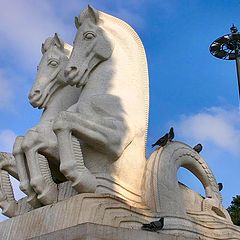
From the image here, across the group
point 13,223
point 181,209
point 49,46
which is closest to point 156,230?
point 181,209

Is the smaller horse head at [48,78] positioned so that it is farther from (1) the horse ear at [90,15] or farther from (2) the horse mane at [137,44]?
(2) the horse mane at [137,44]

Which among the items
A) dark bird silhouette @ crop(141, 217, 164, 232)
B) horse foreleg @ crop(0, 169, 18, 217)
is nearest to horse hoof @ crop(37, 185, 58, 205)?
horse foreleg @ crop(0, 169, 18, 217)

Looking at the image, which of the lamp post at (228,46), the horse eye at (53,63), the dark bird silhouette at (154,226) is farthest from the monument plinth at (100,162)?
the lamp post at (228,46)

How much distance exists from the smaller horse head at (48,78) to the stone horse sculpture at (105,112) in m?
0.65

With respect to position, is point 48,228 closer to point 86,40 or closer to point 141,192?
point 141,192

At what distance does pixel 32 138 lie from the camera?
7.06 metres

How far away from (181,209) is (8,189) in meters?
2.48

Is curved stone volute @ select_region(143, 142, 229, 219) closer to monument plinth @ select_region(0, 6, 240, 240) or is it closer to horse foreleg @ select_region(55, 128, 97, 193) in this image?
monument plinth @ select_region(0, 6, 240, 240)

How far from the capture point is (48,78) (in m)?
8.20

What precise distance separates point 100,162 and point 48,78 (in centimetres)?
190

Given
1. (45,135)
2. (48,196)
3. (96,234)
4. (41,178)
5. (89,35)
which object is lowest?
(96,234)

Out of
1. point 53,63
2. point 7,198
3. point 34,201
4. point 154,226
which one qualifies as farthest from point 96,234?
point 53,63

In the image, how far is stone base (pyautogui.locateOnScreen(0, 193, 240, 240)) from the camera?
18.4 ft

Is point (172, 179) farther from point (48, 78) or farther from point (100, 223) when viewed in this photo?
point (48, 78)
